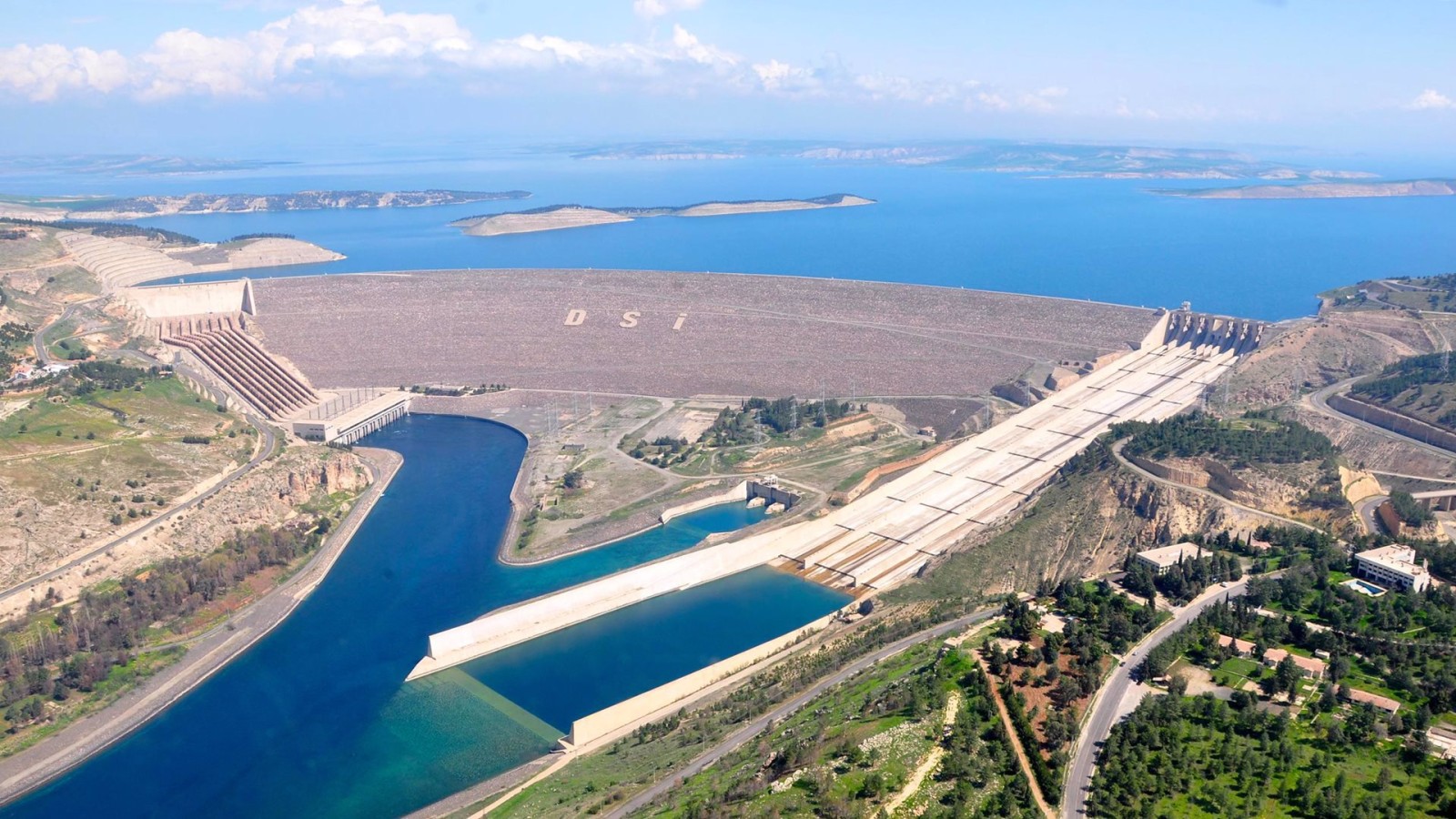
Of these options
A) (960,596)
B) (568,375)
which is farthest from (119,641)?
(568,375)

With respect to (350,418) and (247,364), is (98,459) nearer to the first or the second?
(350,418)

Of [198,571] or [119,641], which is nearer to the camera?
[119,641]

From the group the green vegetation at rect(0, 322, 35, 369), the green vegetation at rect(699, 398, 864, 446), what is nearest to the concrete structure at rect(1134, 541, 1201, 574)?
the green vegetation at rect(699, 398, 864, 446)

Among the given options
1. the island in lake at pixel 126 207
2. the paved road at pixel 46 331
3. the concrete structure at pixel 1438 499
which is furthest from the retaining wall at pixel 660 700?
the island in lake at pixel 126 207

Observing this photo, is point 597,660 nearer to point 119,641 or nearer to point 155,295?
point 119,641

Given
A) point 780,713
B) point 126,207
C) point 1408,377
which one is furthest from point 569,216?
point 780,713

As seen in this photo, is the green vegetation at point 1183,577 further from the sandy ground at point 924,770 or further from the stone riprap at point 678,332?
the stone riprap at point 678,332
